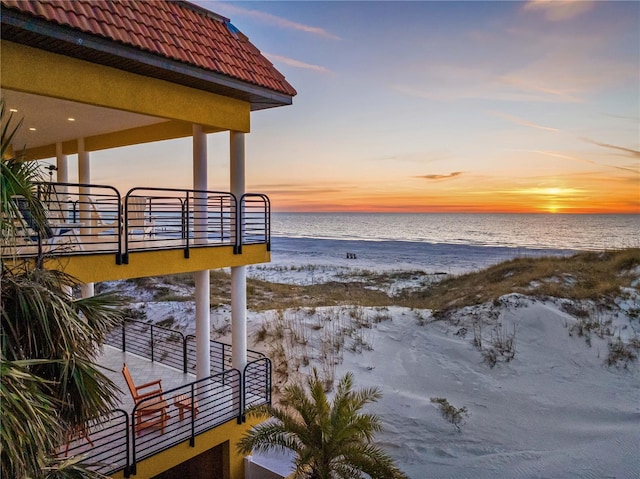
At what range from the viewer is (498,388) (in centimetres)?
1319

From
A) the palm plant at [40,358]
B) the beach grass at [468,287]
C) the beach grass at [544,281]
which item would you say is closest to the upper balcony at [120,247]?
the palm plant at [40,358]

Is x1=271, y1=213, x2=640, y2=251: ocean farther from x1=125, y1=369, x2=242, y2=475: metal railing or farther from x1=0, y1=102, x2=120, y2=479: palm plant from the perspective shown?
x1=0, y1=102, x2=120, y2=479: palm plant

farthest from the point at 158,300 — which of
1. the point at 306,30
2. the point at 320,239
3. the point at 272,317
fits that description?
the point at 320,239

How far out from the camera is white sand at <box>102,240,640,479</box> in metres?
10.1

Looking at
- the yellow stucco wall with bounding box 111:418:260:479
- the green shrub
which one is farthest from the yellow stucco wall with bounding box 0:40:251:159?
the green shrub

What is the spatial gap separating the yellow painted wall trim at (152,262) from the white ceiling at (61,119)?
2635 millimetres

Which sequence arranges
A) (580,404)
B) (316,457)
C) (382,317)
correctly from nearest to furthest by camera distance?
(316,457)
(580,404)
(382,317)

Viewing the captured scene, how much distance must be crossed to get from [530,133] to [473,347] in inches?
A: 514

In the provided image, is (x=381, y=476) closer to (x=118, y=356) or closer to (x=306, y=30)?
(x=118, y=356)

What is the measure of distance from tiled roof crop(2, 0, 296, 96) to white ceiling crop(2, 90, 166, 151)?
1495mm

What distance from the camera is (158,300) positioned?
78.9ft

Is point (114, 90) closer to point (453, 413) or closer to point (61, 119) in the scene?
point (61, 119)

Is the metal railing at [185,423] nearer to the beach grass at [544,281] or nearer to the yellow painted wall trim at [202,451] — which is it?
the yellow painted wall trim at [202,451]

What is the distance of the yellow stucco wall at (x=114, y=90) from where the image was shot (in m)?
5.38
